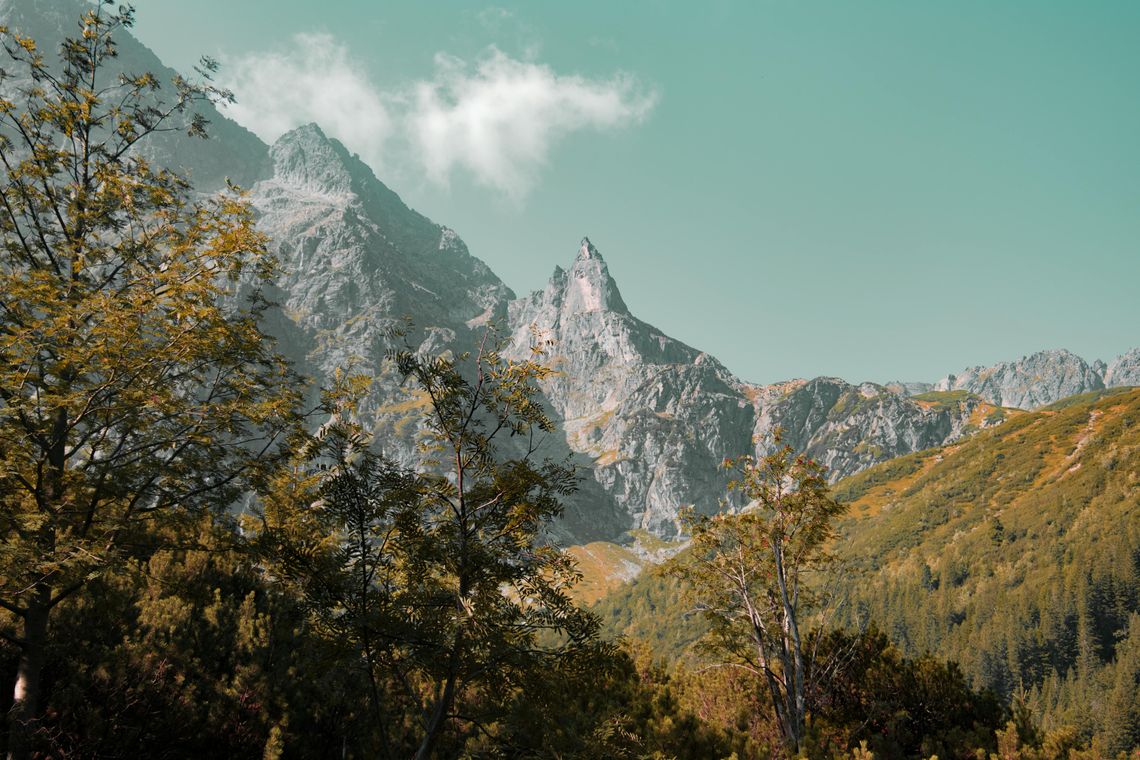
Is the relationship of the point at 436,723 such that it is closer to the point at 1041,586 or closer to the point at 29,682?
the point at 29,682

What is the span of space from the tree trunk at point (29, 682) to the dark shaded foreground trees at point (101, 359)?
29mm

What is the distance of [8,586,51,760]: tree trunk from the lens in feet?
26.1

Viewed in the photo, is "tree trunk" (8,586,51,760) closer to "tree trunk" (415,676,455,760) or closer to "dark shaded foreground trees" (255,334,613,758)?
"dark shaded foreground trees" (255,334,613,758)

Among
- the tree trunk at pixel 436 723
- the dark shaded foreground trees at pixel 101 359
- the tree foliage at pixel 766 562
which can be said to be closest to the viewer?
the tree trunk at pixel 436 723

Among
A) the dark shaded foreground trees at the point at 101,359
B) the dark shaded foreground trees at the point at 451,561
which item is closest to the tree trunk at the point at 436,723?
the dark shaded foreground trees at the point at 451,561

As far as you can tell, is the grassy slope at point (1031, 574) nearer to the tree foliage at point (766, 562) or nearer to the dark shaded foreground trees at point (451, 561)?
the tree foliage at point (766, 562)

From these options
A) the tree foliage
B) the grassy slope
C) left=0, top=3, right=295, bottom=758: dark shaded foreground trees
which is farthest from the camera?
the grassy slope

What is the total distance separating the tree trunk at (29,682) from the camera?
26.1 ft

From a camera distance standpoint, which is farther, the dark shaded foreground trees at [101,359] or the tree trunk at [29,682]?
the dark shaded foreground trees at [101,359]

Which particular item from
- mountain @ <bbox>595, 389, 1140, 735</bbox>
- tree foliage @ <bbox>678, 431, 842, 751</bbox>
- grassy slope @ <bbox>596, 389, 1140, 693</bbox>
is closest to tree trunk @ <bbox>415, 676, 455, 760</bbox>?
tree foliage @ <bbox>678, 431, 842, 751</bbox>

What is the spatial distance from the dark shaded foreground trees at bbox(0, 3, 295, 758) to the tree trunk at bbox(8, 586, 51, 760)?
29mm

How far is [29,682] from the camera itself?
8859 mm

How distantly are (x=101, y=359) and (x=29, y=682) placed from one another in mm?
5306

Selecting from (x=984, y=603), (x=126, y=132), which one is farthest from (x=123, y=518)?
(x=984, y=603)
